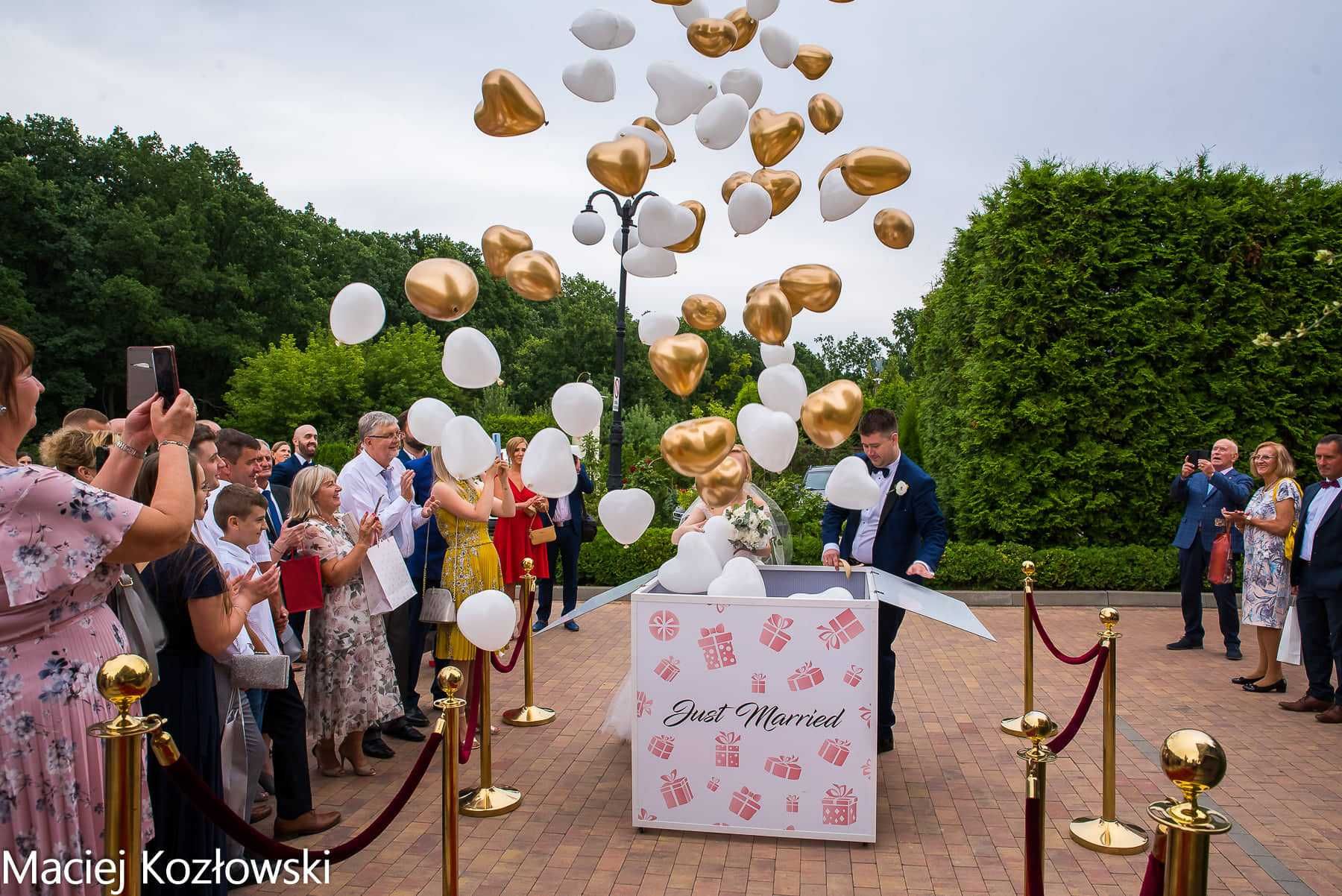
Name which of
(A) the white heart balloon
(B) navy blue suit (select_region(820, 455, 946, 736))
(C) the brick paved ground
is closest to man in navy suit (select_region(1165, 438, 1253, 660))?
(C) the brick paved ground

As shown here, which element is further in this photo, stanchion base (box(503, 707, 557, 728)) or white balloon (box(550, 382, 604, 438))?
stanchion base (box(503, 707, 557, 728))

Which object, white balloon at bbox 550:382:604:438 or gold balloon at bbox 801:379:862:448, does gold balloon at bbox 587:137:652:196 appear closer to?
white balloon at bbox 550:382:604:438

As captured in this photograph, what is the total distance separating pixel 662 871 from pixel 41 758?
253 cm

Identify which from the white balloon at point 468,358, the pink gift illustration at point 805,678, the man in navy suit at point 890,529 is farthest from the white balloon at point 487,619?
the man in navy suit at point 890,529

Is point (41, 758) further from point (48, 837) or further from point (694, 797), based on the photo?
point (694, 797)

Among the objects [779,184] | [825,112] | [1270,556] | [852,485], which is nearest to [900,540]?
[852,485]

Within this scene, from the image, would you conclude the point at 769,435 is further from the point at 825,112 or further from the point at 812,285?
the point at 825,112

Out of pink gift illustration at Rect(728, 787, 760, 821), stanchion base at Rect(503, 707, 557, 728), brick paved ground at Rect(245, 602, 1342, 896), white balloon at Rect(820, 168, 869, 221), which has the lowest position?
→ stanchion base at Rect(503, 707, 557, 728)

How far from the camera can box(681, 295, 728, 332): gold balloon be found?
461 centimetres

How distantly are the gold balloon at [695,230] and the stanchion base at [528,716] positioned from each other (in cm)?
355

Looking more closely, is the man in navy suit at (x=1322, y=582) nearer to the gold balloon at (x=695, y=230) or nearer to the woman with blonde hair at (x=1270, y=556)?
the woman with blonde hair at (x=1270, y=556)

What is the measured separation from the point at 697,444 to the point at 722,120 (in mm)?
1433

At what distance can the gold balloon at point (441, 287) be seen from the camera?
382cm

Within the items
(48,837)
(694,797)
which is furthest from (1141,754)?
(48,837)
